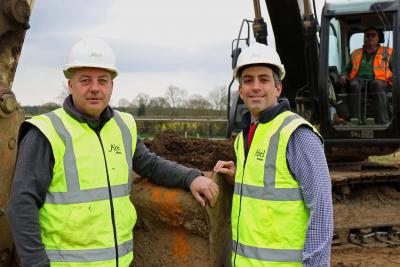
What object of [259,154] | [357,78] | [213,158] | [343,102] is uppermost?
[357,78]

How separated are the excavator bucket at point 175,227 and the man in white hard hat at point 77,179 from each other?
0.41 meters

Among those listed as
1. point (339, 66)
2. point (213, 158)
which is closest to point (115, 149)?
point (213, 158)

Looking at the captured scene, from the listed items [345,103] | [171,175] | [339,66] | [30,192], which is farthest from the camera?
[339,66]

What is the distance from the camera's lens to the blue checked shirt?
2631 mm

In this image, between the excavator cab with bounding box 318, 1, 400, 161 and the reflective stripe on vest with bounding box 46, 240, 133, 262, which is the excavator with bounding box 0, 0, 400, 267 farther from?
the reflective stripe on vest with bounding box 46, 240, 133, 262

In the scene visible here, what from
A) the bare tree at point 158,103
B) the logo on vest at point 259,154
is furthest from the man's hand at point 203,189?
the bare tree at point 158,103

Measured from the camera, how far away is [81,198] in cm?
256

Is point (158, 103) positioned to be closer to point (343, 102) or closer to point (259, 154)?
point (343, 102)

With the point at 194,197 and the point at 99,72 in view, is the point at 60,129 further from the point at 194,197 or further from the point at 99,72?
the point at 194,197

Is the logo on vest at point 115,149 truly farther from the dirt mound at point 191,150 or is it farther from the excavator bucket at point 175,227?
the dirt mound at point 191,150

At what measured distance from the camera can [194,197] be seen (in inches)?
124

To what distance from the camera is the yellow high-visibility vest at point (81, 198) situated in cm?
253

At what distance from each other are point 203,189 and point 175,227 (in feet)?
1.38

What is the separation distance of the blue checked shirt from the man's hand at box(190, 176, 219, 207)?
1.99 ft
